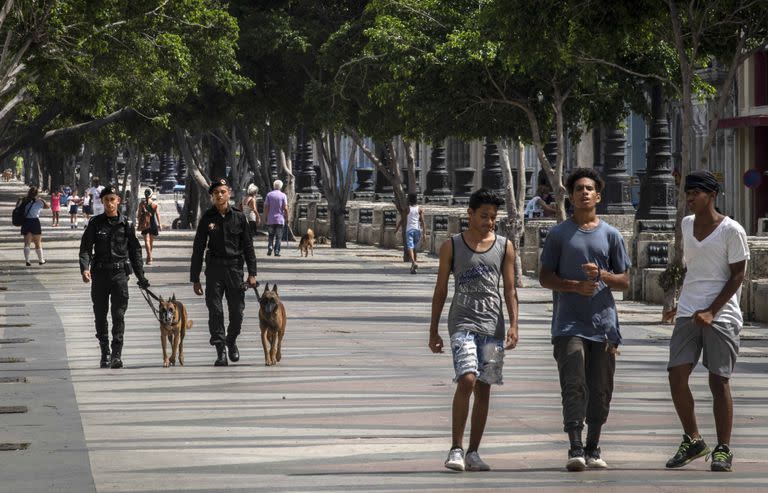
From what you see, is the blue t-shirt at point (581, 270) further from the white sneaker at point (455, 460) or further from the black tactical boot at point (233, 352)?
the black tactical boot at point (233, 352)

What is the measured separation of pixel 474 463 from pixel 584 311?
1041mm

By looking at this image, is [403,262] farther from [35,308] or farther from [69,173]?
[69,173]

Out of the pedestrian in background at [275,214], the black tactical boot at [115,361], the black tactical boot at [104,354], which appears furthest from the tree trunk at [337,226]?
the black tactical boot at [115,361]

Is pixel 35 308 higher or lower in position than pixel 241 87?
lower

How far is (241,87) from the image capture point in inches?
1567

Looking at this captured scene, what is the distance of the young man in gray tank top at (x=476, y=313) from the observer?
9945 mm

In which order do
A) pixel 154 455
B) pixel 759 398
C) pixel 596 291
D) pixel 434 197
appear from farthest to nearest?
pixel 434 197, pixel 759 398, pixel 154 455, pixel 596 291

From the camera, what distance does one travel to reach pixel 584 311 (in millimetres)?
9820

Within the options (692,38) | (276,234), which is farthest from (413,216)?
(692,38)

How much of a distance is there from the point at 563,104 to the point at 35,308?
8.80 meters

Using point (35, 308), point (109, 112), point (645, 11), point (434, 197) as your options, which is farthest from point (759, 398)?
point (434, 197)

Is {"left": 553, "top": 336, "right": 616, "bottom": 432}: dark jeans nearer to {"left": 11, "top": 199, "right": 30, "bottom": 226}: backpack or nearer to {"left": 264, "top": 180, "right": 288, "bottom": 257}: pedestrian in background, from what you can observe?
{"left": 11, "top": 199, "right": 30, "bottom": 226}: backpack

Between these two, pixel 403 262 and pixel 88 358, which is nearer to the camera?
pixel 88 358

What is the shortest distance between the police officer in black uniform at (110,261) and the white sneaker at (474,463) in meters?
7.38
